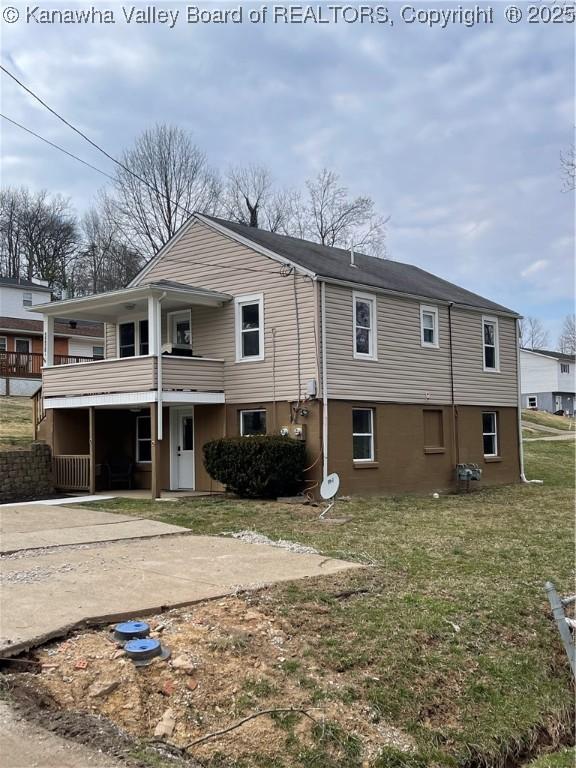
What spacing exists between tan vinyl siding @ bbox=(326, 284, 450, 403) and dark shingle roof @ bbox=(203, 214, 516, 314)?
50cm

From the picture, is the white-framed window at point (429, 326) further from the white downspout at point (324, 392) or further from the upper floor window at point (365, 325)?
the white downspout at point (324, 392)

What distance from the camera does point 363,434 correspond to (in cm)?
1759

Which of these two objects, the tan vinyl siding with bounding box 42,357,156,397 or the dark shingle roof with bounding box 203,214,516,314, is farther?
the dark shingle roof with bounding box 203,214,516,314

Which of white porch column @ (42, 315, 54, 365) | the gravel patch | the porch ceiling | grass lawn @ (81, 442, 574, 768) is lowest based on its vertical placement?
grass lawn @ (81, 442, 574, 768)

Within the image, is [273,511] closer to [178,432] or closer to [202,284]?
[178,432]

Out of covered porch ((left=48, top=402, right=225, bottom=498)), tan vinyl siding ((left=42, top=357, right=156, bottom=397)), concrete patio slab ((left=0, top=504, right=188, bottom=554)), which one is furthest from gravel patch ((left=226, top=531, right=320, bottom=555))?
covered porch ((left=48, top=402, right=225, bottom=498))

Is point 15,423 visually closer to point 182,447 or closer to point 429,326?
point 182,447

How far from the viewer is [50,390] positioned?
18.7 m

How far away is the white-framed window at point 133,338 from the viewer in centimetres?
1988

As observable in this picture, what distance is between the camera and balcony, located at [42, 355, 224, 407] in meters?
16.5

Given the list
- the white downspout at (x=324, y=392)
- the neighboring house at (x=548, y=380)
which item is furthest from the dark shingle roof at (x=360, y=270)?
the neighboring house at (x=548, y=380)

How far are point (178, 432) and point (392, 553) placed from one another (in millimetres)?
10174

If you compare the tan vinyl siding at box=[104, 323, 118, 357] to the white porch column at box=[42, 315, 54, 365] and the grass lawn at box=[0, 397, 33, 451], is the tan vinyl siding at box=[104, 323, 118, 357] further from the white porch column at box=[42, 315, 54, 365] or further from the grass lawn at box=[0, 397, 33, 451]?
the grass lawn at box=[0, 397, 33, 451]

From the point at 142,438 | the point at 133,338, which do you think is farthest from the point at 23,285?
the point at 142,438
